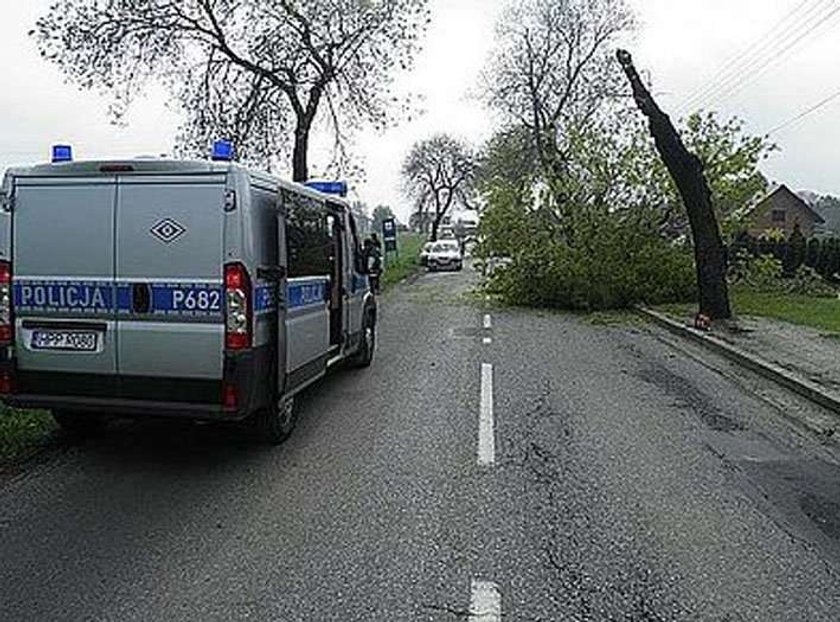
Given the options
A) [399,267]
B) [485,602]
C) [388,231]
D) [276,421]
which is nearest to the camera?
Answer: [485,602]

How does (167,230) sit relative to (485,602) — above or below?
above

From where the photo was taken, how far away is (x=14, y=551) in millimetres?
5055

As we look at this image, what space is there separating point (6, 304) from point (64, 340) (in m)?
0.56

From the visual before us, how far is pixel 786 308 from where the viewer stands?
20859 mm

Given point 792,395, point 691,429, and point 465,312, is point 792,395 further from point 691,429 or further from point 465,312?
point 465,312

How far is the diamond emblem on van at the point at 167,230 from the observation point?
255 inches

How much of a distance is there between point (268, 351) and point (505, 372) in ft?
17.9

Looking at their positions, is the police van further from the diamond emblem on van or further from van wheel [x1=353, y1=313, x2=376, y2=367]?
van wheel [x1=353, y1=313, x2=376, y2=367]

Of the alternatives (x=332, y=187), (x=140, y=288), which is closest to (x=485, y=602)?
(x=140, y=288)

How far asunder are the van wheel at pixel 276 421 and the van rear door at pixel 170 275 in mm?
1026

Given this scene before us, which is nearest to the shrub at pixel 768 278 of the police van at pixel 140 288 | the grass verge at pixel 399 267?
the grass verge at pixel 399 267

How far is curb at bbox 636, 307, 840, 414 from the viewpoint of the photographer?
995 cm

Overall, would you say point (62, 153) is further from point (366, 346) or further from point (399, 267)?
point (399, 267)

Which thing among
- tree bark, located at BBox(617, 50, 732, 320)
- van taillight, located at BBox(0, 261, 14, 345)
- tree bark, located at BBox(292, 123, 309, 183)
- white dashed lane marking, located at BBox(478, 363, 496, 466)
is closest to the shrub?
tree bark, located at BBox(617, 50, 732, 320)
